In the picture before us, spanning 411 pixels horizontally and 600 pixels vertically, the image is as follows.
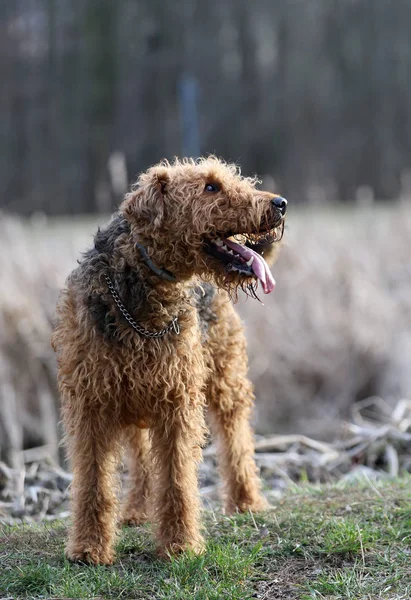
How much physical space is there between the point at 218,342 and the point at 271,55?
26.5 meters

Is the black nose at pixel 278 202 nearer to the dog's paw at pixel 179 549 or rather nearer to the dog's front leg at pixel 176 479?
the dog's front leg at pixel 176 479

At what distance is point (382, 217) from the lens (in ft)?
39.3

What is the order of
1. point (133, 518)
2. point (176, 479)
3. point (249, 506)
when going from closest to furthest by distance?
point (176, 479), point (133, 518), point (249, 506)

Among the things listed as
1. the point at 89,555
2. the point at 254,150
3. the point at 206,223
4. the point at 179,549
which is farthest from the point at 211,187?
the point at 254,150

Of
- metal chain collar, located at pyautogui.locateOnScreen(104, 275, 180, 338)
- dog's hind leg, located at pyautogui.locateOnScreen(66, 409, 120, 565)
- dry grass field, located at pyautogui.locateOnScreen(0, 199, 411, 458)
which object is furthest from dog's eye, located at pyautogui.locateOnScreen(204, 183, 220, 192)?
dry grass field, located at pyautogui.locateOnScreen(0, 199, 411, 458)

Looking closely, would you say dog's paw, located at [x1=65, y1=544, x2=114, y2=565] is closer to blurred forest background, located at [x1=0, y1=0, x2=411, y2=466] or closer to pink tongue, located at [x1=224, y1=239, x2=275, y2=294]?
pink tongue, located at [x1=224, y1=239, x2=275, y2=294]

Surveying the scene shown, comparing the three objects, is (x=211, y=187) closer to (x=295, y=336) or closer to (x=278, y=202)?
(x=278, y=202)

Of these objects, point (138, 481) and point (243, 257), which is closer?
point (243, 257)

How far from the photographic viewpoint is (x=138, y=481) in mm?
4883

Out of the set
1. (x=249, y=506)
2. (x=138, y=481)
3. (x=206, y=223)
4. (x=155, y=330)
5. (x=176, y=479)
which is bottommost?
(x=249, y=506)

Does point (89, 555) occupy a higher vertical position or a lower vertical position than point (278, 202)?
lower

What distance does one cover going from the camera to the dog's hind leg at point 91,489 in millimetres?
4020

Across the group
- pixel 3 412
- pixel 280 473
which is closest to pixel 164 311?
pixel 280 473

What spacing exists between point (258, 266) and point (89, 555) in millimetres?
1686
